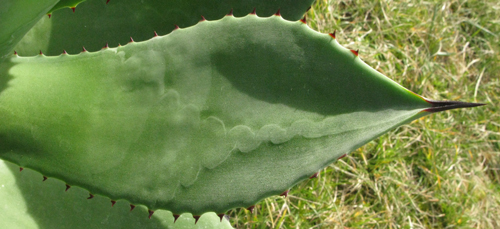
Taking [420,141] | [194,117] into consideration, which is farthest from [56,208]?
[420,141]

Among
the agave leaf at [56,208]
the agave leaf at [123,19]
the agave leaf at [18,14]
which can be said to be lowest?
the agave leaf at [56,208]

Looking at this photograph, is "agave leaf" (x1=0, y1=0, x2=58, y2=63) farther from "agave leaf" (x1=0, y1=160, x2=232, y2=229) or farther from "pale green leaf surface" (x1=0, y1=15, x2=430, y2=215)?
"agave leaf" (x1=0, y1=160, x2=232, y2=229)

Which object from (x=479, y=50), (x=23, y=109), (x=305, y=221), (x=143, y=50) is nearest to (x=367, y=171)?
(x=305, y=221)

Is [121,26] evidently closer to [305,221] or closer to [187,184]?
[187,184]

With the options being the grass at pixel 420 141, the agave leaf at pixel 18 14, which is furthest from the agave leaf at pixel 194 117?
the grass at pixel 420 141

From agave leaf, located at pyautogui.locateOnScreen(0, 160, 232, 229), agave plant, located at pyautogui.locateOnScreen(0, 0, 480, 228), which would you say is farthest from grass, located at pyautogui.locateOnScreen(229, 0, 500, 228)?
agave plant, located at pyautogui.locateOnScreen(0, 0, 480, 228)

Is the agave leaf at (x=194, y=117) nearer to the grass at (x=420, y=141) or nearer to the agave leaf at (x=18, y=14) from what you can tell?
the agave leaf at (x=18, y=14)
